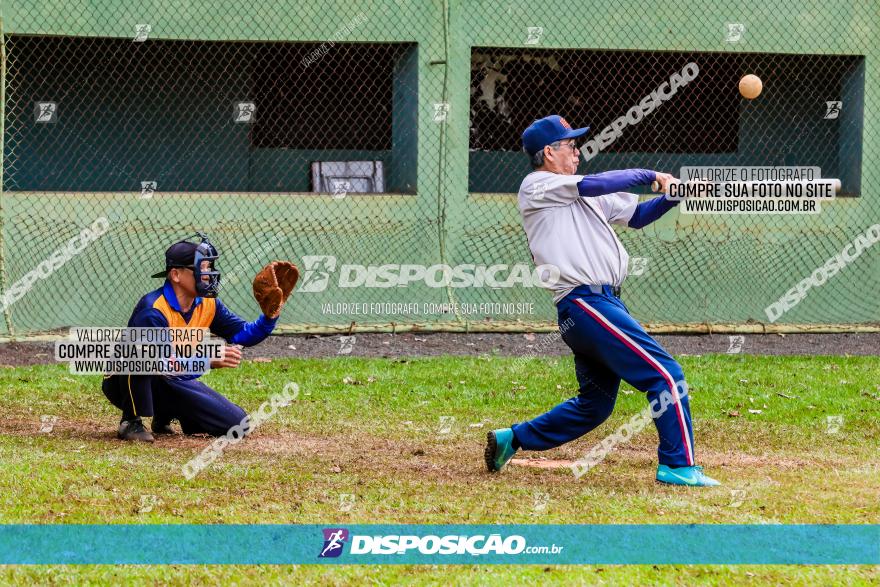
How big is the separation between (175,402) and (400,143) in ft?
21.2

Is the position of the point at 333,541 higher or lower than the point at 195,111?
lower

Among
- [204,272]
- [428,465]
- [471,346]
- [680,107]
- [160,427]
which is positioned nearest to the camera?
[428,465]

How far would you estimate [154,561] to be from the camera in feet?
15.6

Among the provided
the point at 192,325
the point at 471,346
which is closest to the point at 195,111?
the point at 471,346

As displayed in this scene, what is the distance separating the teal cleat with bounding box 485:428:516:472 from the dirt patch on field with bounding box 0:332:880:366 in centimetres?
492

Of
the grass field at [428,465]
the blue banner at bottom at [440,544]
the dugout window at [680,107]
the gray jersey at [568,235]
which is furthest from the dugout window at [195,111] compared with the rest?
the blue banner at bottom at [440,544]

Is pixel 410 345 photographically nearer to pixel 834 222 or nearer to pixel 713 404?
pixel 713 404

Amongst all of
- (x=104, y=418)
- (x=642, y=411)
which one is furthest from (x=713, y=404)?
(x=104, y=418)

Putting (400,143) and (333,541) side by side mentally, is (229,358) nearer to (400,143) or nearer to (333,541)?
(333,541)

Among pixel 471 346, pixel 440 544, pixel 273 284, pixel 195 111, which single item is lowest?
pixel 471 346

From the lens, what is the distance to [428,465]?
6.94 meters

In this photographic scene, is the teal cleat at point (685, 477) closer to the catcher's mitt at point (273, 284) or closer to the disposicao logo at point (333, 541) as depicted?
the disposicao logo at point (333, 541)

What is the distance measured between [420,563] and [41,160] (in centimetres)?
1034

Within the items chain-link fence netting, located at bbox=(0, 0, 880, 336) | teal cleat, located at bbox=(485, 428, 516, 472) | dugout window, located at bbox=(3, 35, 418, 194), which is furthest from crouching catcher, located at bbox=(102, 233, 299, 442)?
dugout window, located at bbox=(3, 35, 418, 194)
